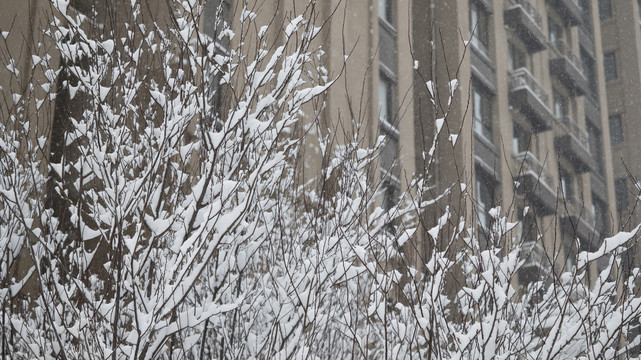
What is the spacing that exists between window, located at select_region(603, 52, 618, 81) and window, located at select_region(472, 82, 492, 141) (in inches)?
607

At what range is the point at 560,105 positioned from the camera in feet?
103

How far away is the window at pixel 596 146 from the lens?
109 feet

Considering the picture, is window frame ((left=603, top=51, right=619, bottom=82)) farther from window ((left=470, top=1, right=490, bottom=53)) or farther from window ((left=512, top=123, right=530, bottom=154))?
window ((left=470, top=1, right=490, bottom=53))

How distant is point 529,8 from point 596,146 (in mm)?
8578

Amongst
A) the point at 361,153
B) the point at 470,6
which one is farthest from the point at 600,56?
the point at 361,153

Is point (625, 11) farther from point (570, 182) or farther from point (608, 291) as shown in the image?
point (608, 291)

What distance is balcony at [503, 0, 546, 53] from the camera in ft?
86.0

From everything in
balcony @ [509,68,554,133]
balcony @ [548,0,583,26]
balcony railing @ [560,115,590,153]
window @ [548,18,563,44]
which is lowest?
balcony @ [509,68,554,133]

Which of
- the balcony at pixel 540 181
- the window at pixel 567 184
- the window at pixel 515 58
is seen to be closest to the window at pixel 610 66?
the window at pixel 567 184

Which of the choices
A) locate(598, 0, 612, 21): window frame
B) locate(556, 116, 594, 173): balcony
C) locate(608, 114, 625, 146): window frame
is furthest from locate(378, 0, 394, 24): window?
locate(598, 0, 612, 21): window frame

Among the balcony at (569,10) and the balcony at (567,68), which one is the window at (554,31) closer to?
the balcony at (569,10)

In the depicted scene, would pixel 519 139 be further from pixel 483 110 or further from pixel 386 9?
pixel 386 9

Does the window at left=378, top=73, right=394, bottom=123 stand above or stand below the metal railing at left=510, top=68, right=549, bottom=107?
below

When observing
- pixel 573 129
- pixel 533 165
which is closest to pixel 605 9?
pixel 573 129
